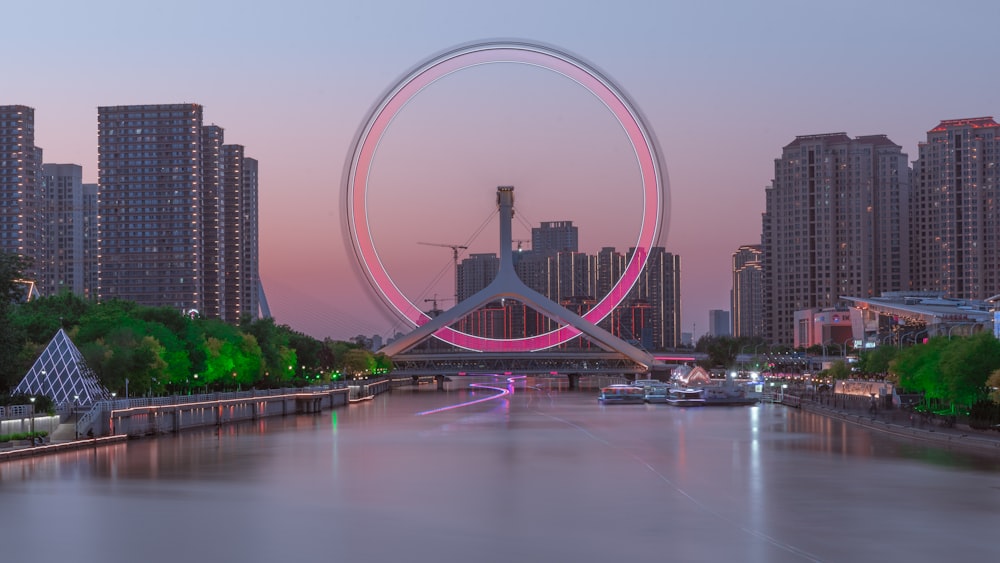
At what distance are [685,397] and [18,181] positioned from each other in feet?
256

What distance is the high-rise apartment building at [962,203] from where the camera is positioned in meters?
136

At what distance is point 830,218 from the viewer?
14625 cm

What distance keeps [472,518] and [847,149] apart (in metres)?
125

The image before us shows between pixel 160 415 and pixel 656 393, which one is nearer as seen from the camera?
pixel 160 415

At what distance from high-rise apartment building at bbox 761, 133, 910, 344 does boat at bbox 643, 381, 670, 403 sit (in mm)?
50133

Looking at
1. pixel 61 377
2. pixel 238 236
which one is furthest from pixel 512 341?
pixel 61 377

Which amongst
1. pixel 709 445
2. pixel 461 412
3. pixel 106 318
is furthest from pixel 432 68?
pixel 709 445

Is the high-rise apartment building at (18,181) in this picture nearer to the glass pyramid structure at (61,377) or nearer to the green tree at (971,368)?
the glass pyramid structure at (61,377)

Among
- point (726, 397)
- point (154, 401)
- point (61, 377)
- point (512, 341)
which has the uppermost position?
point (512, 341)

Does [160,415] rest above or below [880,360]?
below

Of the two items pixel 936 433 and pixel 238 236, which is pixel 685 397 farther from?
pixel 238 236

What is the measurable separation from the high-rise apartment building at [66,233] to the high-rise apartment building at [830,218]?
268 feet

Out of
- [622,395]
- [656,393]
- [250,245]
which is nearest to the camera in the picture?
[622,395]

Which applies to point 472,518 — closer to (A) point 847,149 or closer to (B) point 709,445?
(B) point 709,445
